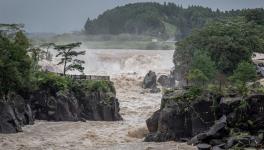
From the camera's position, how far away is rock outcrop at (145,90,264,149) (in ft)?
129

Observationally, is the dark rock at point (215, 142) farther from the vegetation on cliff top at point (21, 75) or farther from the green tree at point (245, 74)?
the vegetation on cliff top at point (21, 75)

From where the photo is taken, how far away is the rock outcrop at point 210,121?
3919cm

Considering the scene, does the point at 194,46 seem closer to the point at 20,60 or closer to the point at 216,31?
the point at 216,31

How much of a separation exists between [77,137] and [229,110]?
50.4 feet

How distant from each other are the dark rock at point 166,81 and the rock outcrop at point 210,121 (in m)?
55.8

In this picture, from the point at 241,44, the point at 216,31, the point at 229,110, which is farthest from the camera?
the point at 216,31

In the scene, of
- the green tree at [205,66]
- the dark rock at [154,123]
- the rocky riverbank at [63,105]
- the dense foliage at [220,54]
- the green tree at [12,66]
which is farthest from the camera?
the green tree at [205,66]

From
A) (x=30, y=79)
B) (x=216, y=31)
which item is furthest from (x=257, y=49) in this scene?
(x=30, y=79)

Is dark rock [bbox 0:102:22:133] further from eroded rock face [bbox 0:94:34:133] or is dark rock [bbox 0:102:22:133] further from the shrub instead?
the shrub

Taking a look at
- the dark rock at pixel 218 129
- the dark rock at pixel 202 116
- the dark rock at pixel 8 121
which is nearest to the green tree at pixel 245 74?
the dark rock at pixel 202 116

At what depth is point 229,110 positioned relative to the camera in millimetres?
43469

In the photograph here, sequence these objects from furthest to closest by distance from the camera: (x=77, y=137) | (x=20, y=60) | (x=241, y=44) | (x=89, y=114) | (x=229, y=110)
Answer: (x=241, y=44)
(x=89, y=114)
(x=20, y=60)
(x=77, y=137)
(x=229, y=110)

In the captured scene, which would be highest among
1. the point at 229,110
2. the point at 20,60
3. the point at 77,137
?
the point at 20,60

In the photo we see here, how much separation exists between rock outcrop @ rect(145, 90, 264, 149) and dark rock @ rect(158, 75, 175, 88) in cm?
5582
